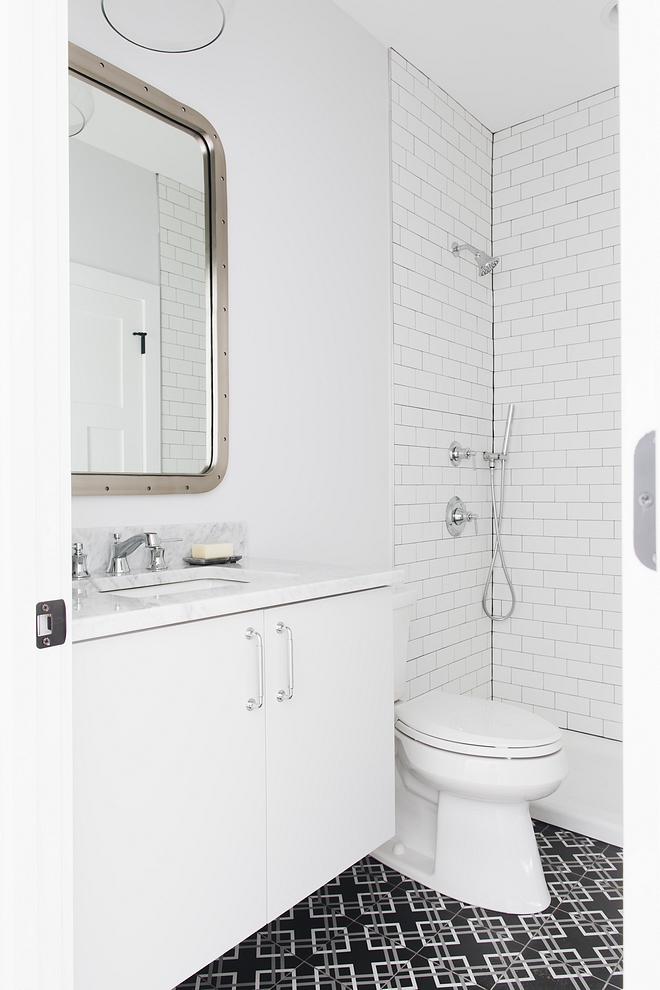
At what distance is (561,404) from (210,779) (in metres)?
2.40

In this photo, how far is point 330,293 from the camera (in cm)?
229

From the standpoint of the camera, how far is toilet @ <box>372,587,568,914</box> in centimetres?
180

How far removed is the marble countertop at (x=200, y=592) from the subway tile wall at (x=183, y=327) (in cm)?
31

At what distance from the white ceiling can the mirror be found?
108cm

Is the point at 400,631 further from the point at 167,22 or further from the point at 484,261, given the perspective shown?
the point at 484,261

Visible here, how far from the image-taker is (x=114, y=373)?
1665 mm

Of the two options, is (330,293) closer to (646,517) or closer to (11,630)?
(11,630)

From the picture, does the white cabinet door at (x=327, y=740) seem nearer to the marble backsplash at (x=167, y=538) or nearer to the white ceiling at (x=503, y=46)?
the marble backsplash at (x=167, y=538)

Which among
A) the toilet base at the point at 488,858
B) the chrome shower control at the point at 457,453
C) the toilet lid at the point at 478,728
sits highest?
the chrome shower control at the point at 457,453

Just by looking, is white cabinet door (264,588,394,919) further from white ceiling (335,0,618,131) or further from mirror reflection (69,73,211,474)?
white ceiling (335,0,618,131)

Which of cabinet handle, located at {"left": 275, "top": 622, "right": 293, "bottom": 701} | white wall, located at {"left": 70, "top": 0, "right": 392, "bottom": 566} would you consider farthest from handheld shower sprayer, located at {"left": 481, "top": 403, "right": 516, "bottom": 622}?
cabinet handle, located at {"left": 275, "top": 622, "right": 293, "bottom": 701}

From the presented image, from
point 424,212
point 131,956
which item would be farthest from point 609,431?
point 131,956

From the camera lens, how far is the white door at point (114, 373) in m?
1.59

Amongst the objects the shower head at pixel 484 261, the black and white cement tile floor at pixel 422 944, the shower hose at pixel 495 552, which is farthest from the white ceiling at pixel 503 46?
the black and white cement tile floor at pixel 422 944
